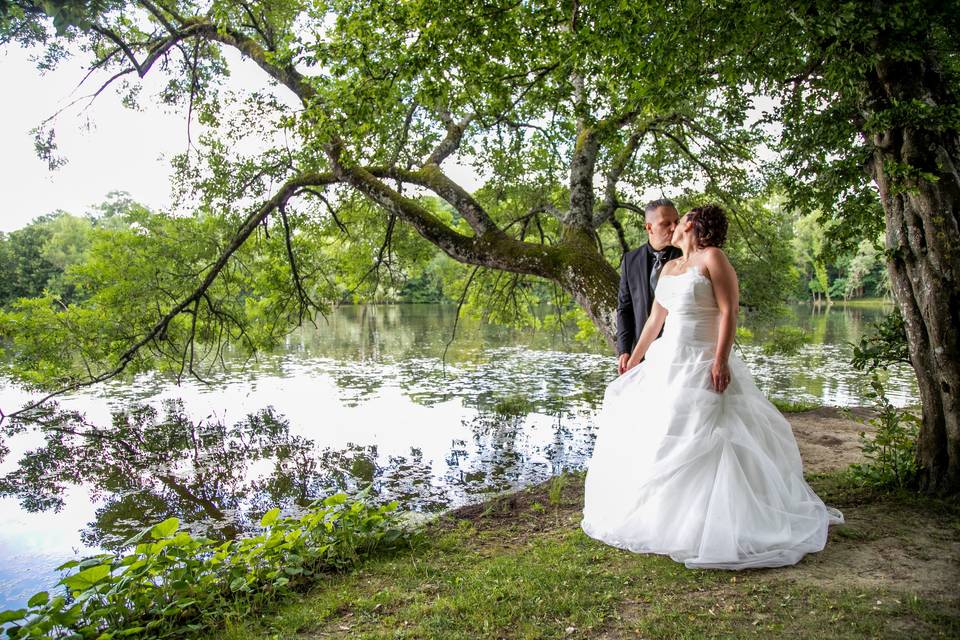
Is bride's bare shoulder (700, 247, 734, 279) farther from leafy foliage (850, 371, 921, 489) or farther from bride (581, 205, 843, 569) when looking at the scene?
leafy foliage (850, 371, 921, 489)

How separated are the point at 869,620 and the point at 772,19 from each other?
3436mm

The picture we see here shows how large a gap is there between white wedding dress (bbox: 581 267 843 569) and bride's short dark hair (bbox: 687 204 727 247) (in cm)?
19

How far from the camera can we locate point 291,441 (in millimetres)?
10438

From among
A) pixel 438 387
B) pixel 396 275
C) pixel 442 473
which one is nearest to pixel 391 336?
pixel 438 387

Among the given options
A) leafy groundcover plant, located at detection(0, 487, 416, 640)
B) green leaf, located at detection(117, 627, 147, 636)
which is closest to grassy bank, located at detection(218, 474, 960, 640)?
leafy groundcover plant, located at detection(0, 487, 416, 640)

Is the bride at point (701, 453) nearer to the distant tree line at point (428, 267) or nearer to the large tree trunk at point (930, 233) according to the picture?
the large tree trunk at point (930, 233)

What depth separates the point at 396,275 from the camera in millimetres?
12625

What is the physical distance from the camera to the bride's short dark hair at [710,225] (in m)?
3.55

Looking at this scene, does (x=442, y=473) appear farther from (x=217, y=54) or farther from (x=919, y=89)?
(x=217, y=54)

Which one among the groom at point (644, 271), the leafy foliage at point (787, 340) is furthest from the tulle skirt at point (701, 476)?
the leafy foliage at point (787, 340)

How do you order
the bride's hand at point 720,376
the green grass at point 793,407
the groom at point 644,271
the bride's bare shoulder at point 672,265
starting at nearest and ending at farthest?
the bride's hand at point 720,376, the bride's bare shoulder at point 672,265, the groom at point 644,271, the green grass at point 793,407

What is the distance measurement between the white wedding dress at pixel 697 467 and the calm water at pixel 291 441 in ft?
12.0

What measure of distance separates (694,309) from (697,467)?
96 cm

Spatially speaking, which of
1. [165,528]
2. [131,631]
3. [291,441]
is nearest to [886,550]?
[131,631]
